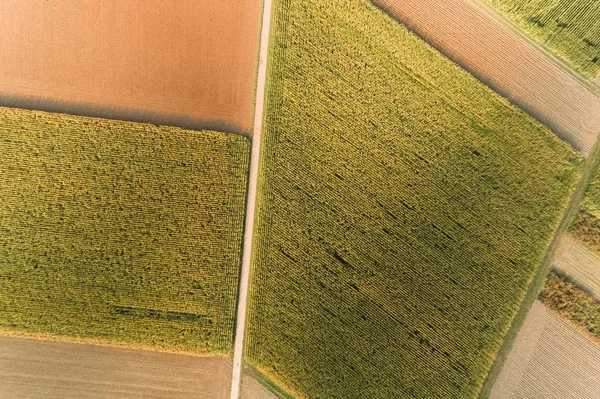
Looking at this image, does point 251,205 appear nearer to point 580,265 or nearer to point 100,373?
point 100,373

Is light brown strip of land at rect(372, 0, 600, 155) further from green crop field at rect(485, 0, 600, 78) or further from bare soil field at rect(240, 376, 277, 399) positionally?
bare soil field at rect(240, 376, 277, 399)

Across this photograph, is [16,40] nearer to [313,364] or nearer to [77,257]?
[77,257]

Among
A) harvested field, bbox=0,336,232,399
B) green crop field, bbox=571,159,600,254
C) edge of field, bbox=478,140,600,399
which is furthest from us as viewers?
green crop field, bbox=571,159,600,254

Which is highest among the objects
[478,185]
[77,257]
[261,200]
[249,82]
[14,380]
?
[249,82]

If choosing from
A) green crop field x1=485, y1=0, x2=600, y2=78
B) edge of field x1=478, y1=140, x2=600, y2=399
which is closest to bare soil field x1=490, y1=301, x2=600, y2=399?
edge of field x1=478, y1=140, x2=600, y2=399

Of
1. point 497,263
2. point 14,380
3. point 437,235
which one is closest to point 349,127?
point 437,235

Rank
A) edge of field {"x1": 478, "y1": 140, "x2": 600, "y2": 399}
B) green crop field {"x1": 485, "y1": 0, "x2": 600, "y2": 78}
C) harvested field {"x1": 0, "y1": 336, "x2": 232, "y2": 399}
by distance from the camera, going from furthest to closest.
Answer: green crop field {"x1": 485, "y1": 0, "x2": 600, "y2": 78}, edge of field {"x1": 478, "y1": 140, "x2": 600, "y2": 399}, harvested field {"x1": 0, "y1": 336, "x2": 232, "y2": 399}

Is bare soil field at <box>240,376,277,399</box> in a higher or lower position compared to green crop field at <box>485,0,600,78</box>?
lower
